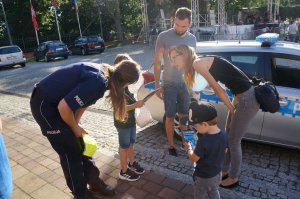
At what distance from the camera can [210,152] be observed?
2.36 metres

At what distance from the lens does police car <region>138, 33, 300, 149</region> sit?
12.4ft

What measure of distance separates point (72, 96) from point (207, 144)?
1.15 m

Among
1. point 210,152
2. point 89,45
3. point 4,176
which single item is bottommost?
point 89,45

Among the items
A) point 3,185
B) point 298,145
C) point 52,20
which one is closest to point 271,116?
point 298,145

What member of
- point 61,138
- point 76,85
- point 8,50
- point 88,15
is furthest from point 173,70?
point 88,15

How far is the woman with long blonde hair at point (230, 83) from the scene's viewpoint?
2.89 meters

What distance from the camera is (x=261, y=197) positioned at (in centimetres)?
323

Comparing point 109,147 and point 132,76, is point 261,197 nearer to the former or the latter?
point 132,76

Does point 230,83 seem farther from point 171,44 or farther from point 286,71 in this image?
point 286,71

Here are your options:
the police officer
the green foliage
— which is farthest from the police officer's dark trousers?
the green foliage

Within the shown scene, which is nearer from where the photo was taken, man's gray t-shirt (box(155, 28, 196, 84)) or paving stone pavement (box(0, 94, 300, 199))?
paving stone pavement (box(0, 94, 300, 199))

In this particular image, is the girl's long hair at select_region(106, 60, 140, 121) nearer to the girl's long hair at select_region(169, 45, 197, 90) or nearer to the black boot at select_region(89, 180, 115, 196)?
the girl's long hair at select_region(169, 45, 197, 90)

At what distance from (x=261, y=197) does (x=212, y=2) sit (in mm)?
37873

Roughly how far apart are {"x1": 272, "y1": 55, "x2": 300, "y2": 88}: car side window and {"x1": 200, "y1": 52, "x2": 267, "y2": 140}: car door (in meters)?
0.18
